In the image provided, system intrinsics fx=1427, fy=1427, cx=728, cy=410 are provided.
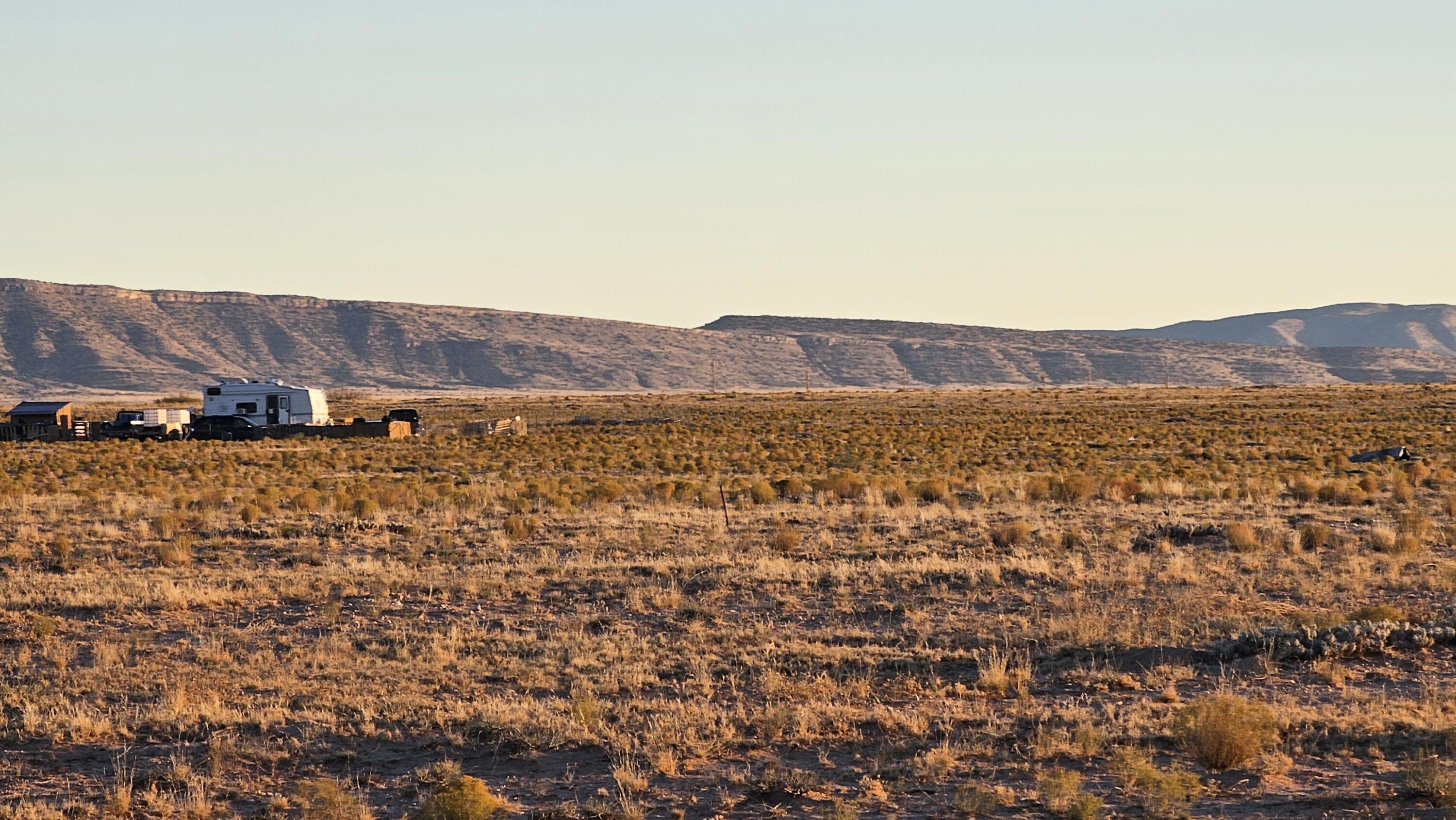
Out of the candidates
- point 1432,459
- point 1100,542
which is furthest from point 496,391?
point 1100,542

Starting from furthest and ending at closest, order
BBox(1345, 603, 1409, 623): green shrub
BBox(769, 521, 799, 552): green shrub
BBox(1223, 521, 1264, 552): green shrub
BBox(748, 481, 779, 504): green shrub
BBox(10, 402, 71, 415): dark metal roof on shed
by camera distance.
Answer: BBox(10, 402, 71, 415): dark metal roof on shed, BBox(748, 481, 779, 504): green shrub, BBox(769, 521, 799, 552): green shrub, BBox(1223, 521, 1264, 552): green shrub, BBox(1345, 603, 1409, 623): green shrub

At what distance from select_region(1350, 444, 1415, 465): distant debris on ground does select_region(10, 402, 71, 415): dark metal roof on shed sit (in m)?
44.7

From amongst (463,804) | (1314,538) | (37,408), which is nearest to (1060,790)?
(463,804)

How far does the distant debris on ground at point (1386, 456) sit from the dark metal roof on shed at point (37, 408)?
44.7 metres

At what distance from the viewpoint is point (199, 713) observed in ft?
30.2

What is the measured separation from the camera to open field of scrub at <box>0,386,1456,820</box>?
25.6 feet

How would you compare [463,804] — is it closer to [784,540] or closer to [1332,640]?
[1332,640]

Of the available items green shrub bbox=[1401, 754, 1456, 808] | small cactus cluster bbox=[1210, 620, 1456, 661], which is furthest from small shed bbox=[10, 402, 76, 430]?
green shrub bbox=[1401, 754, 1456, 808]

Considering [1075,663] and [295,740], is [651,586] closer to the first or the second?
[1075,663]

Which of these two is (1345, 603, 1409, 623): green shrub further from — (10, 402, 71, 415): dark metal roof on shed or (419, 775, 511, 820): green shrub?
(10, 402, 71, 415): dark metal roof on shed

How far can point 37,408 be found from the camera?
55031 mm

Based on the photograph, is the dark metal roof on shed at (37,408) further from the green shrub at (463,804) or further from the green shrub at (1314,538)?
the green shrub at (463,804)

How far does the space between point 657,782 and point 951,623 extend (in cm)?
529

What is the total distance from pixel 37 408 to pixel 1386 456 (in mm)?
47252
